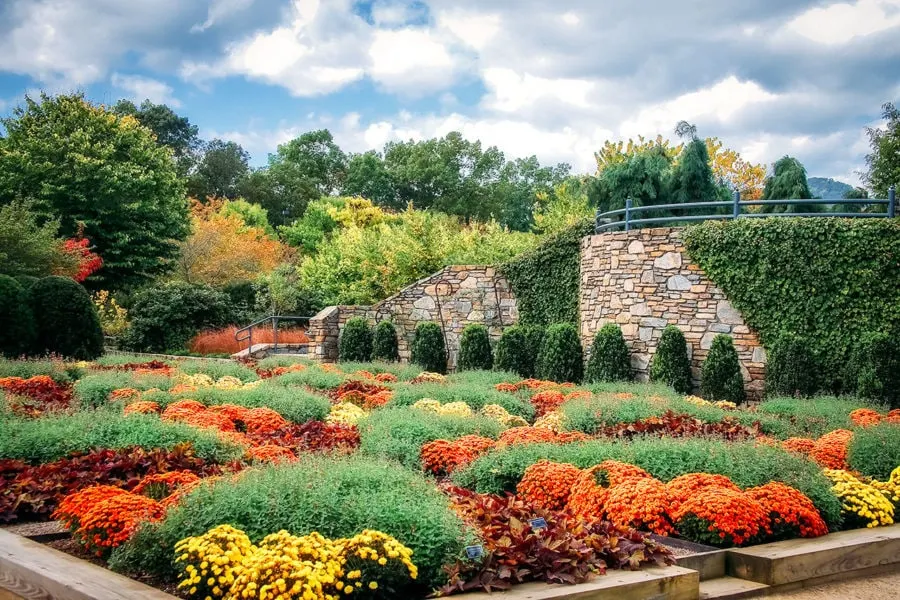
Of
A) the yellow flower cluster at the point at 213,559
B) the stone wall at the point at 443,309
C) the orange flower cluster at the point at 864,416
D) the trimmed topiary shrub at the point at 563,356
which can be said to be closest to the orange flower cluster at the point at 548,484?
the yellow flower cluster at the point at 213,559

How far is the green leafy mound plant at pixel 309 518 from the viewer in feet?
14.9

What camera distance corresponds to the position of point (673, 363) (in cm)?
1486

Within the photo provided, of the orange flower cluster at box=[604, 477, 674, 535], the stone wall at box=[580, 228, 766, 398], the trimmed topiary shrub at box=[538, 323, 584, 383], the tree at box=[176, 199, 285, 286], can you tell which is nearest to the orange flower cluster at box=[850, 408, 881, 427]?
the stone wall at box=[580, 228, 766, 398]

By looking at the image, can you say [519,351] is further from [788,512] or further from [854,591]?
[854,591]

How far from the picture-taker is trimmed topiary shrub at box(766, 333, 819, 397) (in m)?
13.9

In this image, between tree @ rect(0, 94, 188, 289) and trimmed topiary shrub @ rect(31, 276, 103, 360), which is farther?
tree @ rect(0, 94, 188, 289)

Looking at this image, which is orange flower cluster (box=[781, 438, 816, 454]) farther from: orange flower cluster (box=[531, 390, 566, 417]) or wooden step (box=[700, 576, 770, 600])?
orange flower cluster (box=[531, 390, 566, 417])

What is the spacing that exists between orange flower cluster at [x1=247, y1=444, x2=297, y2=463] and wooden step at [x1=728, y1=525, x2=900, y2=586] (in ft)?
11.5

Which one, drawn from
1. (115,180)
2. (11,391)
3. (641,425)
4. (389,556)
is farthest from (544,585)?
(115,180)

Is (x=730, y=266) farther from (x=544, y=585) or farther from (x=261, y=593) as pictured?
(x=261, y=593)

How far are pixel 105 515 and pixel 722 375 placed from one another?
11397 millimetres

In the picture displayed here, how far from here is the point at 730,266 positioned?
14953mm

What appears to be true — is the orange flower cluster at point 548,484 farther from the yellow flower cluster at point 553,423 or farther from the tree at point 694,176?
the tree at point 694,176

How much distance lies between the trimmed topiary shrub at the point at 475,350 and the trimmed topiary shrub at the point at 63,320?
7.38 metres
